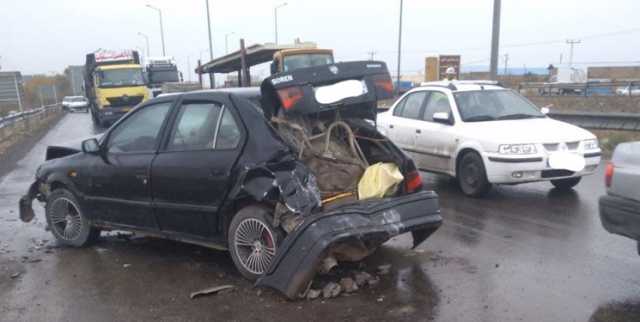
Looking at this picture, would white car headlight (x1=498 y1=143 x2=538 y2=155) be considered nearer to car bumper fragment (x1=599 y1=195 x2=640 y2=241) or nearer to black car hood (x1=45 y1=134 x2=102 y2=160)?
car bumper fragment (x1=599 y1=195 x2=640 y2=241)

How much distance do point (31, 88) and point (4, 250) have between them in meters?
63.0

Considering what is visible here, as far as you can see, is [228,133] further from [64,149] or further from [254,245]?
[64,149]

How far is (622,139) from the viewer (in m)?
12.3

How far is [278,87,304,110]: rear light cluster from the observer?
488 centimetres

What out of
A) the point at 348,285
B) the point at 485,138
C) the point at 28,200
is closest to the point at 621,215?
the point at 348,285

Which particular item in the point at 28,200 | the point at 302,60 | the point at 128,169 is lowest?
the point at 28,200

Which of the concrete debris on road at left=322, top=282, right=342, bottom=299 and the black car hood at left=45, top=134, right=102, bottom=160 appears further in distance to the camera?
the black car hood at left=45, top=134, right=102, bottom=160

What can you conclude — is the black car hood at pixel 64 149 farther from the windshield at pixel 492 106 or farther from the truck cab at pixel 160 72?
the truck cab at pixel 160 72

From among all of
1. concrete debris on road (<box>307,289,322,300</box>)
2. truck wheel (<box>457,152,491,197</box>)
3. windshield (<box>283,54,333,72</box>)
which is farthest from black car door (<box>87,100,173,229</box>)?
windshield (<box>283,54,333,72</box>)

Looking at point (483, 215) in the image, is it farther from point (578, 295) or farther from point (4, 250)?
point (4, 250)

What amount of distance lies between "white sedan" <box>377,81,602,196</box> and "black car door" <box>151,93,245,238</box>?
13.3 feet

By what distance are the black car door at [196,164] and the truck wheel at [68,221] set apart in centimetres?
126

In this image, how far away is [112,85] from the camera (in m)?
24.8

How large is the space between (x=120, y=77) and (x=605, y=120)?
20.1 metres
